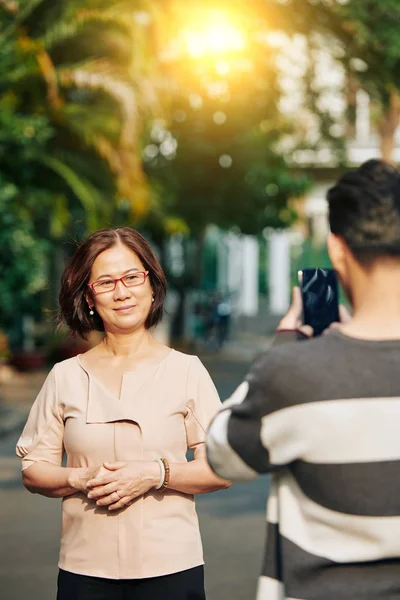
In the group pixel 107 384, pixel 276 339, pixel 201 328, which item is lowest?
pixel 201 328

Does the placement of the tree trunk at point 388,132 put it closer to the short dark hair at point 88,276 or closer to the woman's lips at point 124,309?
the short dark hair at point 88,276

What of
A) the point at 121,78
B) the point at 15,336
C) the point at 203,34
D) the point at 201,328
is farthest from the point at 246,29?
the point at 201,328

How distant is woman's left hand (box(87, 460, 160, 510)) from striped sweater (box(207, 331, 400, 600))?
896mm

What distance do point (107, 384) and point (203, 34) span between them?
535 inches

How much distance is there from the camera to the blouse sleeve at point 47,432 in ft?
11.0

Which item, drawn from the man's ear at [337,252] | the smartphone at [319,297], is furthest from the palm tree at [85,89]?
the man's ear at [337,252]

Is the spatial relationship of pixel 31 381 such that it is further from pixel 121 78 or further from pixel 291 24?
pixel 291 24

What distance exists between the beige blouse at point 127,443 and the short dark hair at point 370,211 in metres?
1.17

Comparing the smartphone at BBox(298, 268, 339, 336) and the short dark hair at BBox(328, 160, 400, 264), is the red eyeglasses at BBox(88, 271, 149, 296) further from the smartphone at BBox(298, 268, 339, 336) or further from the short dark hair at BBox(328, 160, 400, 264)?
the short dark hair at BBox(328, 160, 400, 264)

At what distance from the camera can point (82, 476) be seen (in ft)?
10.5

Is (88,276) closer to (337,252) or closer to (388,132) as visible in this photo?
(337,252)

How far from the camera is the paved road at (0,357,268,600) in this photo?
6621 millimetres

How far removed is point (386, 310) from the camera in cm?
227

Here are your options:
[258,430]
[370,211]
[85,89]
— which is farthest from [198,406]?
[85,89]
